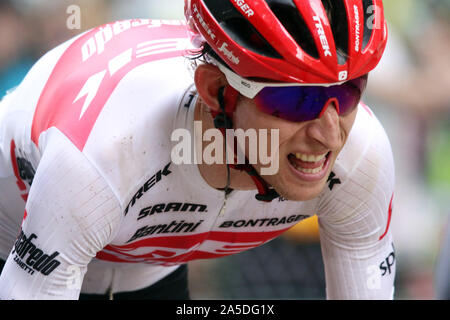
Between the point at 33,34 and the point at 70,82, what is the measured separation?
2411 mm

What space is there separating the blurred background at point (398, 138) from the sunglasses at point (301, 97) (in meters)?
2.65

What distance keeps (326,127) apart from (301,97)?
0.42ft

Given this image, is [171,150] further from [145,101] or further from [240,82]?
[240,82]

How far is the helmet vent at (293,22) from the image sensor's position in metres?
2.38

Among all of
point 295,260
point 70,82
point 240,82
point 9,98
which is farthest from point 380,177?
point 295,260

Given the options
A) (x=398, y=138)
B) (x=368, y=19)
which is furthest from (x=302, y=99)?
(x=398, y=138)

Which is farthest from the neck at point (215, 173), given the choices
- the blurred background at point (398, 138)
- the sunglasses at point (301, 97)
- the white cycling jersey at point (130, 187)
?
the blurred background at point (398, 138)

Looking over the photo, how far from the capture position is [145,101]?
267cm

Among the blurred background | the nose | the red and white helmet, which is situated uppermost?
the red and white helmet

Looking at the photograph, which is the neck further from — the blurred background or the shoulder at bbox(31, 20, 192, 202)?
the blurred background

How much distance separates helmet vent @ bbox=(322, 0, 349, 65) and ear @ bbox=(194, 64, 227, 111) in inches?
15.9

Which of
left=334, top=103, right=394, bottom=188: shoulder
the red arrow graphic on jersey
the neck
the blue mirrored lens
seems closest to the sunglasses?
the blue mirrored lens

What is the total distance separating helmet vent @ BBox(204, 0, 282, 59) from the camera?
241cm

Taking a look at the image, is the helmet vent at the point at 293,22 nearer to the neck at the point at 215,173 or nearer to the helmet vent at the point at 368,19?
the helmet vent at the point at 368,19
